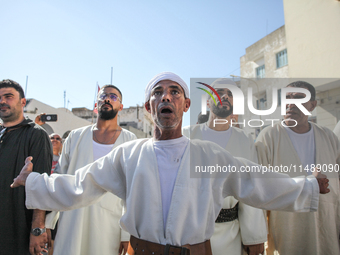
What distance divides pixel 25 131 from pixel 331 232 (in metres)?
3.54

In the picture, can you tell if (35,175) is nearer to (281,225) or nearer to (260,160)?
(260,160)

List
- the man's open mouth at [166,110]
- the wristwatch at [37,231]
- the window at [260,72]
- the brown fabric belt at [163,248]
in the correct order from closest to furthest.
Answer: the brown fabric belt at [163,248] < the man's open mouth at [166,110] < the wristwatch at [37,231] < the window at [260,72]

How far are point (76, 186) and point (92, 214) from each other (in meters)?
1.28

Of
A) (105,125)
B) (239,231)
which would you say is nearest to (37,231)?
(105,125)

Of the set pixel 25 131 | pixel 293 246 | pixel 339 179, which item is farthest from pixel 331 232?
pixel 25 131

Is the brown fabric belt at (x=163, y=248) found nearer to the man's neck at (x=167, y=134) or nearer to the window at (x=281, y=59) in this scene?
the man's neck at (x=167, y=134)

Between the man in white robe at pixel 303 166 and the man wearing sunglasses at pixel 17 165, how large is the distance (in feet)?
8.09

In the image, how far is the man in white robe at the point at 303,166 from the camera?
2811mm

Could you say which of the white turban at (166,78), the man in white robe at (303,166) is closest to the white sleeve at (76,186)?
the white turban at (166,78)

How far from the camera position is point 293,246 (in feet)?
9.44

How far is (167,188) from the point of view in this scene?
5.72 ft

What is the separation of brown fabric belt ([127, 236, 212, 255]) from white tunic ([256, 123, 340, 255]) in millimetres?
1644

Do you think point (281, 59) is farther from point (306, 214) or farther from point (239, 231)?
point (239, 231)

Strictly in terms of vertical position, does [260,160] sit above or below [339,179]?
above
